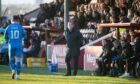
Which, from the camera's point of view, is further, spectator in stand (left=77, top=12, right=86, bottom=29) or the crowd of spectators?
spectator in stand (left=77, top=12, right=86, bottom=29)

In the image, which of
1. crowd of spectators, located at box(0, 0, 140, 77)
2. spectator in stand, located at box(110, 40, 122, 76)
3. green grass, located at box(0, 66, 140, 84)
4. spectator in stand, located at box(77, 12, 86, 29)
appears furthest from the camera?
spectator in stand, located at box(77, 12, 86, 29)

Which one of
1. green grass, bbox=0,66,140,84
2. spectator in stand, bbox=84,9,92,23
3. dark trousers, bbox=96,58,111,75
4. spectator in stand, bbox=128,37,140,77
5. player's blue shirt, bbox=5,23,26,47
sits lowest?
green grass, bbox=0,66,140,84

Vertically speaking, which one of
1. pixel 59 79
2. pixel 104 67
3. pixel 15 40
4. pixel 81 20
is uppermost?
pixel 81 20

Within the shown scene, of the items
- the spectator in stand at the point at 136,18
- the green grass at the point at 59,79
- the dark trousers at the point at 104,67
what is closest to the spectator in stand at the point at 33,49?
the spectator in stand at the point at 136,18

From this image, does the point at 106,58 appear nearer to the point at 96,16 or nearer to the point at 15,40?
the point at 15,40

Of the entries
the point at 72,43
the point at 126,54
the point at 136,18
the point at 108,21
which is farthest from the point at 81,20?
the point at 126,54

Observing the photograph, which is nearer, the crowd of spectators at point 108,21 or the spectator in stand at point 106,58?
the crowd of spectators at point 108,21

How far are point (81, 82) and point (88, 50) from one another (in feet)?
22.5

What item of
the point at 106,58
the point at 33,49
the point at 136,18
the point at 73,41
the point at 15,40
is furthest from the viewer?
the point at 33,49

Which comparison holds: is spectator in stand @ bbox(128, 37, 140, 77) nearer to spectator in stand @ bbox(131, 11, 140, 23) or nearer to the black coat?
the black coat

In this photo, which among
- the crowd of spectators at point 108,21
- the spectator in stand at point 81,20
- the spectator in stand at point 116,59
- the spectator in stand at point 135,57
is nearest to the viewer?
the spectator in stand at point 135,57

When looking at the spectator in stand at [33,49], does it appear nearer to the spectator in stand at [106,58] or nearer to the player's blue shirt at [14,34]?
the spectator in stand at [106,58]

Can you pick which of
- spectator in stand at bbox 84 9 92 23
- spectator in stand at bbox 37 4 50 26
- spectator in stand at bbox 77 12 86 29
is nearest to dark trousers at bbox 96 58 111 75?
spectator in stand at bbox 77 12 86 29

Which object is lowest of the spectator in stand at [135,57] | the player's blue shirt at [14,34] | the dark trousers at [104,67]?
the dark trousers at [104,67]
